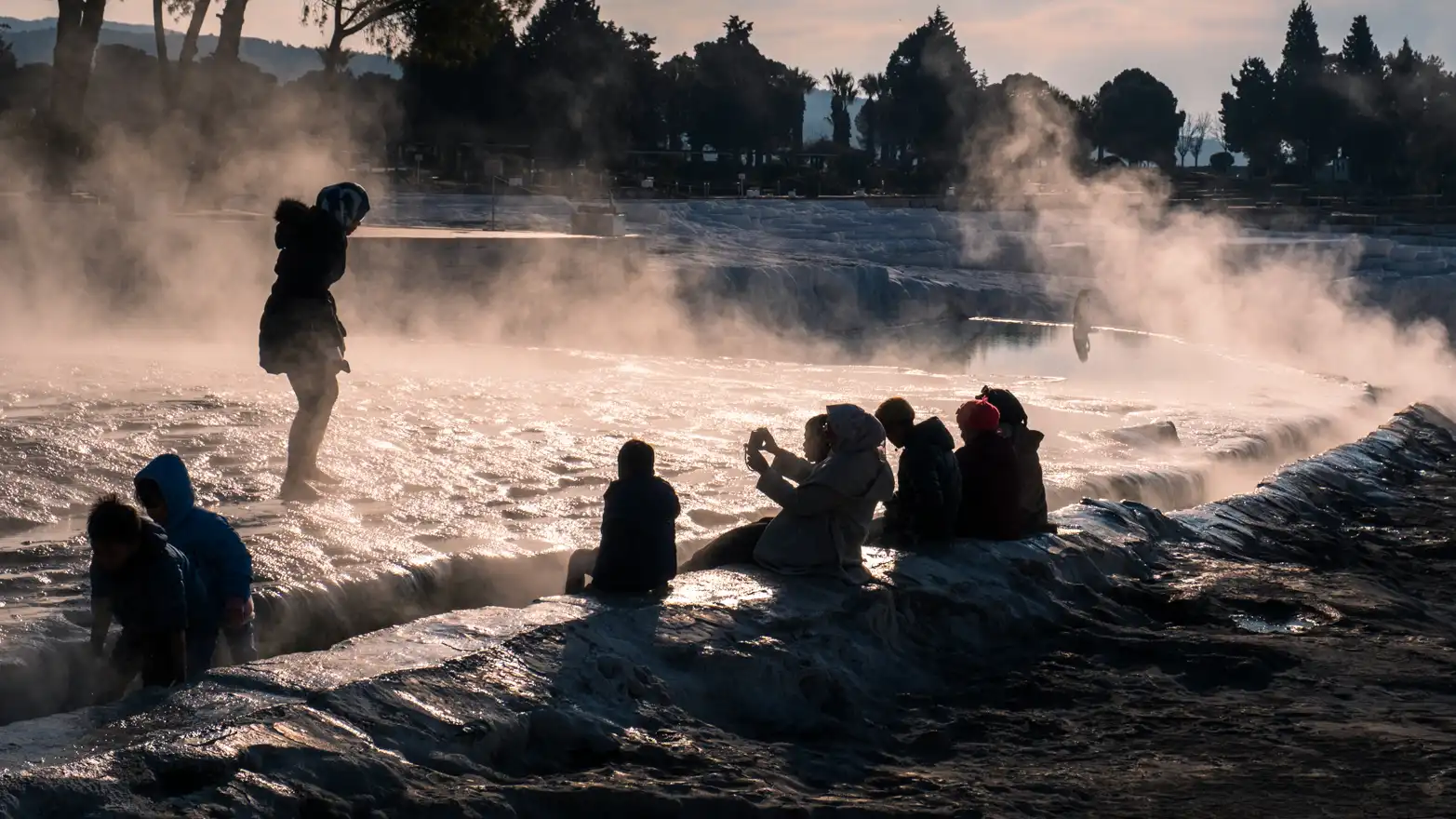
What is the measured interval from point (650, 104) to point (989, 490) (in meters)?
50.6

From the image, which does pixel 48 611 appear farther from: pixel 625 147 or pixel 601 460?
pixel 625 147

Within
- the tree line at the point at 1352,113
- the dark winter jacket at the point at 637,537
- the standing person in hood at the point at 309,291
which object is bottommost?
the dark winter jacket at the point at 637,537

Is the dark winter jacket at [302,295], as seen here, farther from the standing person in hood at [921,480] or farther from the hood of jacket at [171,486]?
the standing person in hood at [921,480]

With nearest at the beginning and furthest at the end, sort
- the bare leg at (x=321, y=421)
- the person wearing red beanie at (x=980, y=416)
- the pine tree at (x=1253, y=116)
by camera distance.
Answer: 1. the person wearing red beanie at (x=980, y=416)
2. the bare leg at (x=321, y=421)
3. the pine tree at (x=1253, y=116)

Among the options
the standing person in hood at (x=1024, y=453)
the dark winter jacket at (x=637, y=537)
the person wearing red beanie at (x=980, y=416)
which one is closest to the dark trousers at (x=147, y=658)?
the dark winter jacket at (x=637, y=537)

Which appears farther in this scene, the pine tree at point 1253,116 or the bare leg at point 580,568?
the pine tree at point 1253,116

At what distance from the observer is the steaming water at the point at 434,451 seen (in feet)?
23.3

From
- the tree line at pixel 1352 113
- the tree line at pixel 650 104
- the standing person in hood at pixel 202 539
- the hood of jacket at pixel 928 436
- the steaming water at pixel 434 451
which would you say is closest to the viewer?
the standing person in hood at pixel 202 539

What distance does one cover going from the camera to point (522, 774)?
209 inches

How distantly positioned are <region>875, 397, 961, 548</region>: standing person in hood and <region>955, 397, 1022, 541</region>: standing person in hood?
166 millimetres

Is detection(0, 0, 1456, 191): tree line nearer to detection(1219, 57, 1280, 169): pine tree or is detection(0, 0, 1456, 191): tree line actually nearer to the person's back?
detection(1219, 57, 1280, 169): pine tree

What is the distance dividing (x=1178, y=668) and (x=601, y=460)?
14.1 ft

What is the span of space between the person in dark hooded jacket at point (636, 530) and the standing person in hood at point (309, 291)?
2.12 meters

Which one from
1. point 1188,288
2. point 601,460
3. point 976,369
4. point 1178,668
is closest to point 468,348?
point 601,460
